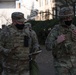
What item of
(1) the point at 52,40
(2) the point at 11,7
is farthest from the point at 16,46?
(2) the point at 11,7

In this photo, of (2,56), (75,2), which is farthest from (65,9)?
(75,2)

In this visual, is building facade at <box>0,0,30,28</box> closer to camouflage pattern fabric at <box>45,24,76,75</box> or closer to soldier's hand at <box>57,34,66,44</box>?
camouflage pattern fabric at <box>45,24,76,75</box>

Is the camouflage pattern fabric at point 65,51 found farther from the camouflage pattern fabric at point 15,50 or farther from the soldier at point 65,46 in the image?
the camouflage pattern fabric at point 15,50

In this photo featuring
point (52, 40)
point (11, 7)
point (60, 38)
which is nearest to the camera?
point (60, 38)

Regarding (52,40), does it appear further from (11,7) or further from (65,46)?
(11,7)

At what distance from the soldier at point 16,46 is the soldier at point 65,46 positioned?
1.27ft

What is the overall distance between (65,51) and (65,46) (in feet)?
0.27

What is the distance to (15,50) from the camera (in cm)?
528

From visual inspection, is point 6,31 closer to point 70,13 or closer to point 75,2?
point 70,13

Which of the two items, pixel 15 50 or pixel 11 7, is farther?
pixel 11 7

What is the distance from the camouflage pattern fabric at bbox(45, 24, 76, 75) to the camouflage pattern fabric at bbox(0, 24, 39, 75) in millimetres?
400

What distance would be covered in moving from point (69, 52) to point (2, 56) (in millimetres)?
1079

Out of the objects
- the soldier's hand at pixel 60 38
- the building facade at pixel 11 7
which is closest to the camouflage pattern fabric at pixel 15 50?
the soldier's hand at pixel 60 38

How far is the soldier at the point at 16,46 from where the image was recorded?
17.3 ft
